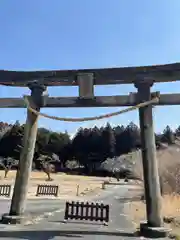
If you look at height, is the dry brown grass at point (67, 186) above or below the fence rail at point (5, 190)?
above

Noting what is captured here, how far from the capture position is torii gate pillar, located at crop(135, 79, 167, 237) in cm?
834

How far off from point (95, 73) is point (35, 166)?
180 ft

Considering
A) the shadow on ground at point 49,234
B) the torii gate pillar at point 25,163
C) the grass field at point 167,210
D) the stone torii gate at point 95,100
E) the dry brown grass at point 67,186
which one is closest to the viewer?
the shadow on ground at point 49,234

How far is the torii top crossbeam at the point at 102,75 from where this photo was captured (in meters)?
9.15

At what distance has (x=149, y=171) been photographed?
8.63m

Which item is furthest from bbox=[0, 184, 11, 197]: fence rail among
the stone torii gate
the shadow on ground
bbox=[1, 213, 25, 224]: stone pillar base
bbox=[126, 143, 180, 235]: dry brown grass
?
the shadow on ground

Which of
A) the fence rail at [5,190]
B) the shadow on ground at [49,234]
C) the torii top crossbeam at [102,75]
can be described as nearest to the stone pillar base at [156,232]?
the shadow on ground at [49,234]

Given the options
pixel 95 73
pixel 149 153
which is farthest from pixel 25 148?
pixel 149 153

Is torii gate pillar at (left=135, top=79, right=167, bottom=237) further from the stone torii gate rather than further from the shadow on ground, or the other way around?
the shadow on ground

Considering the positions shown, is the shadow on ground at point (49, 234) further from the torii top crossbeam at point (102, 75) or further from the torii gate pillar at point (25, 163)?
the torii top crossbeam at point (102, 75)

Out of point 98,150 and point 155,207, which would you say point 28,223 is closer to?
point 155,207

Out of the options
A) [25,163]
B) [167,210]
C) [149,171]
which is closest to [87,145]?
[167,210]

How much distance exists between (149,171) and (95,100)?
9.07ft

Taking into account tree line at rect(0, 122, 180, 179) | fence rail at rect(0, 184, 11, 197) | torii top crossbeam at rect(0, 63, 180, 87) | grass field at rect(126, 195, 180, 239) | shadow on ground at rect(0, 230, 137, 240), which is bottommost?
shadow on ground at rect(0, 230, 137, 240)
